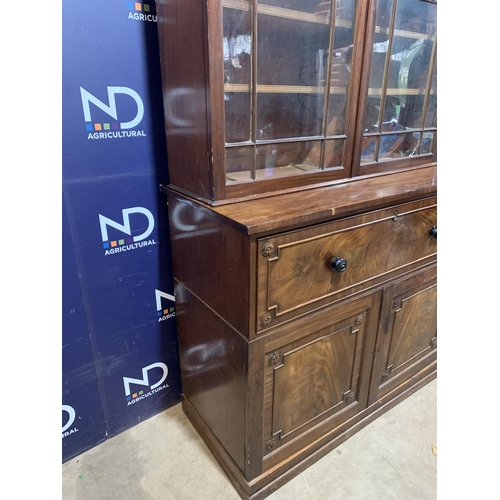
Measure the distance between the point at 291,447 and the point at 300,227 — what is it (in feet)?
2.56

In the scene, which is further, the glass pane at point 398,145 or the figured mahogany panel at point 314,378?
the glass pane at point 398,145

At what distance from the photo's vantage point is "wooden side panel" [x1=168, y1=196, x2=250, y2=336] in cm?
97

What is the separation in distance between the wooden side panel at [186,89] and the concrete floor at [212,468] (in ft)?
3.14

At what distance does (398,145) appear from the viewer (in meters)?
1.44

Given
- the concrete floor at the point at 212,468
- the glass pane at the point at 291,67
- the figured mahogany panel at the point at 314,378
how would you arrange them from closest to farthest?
1. the glass pane at the point at 291,67
2. the figured mahogany panel at the point at 314,378
3. the concrete floor at the point at 212,468

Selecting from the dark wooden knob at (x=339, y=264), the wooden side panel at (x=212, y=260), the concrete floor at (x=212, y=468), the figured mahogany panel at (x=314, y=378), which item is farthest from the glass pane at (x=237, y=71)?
the concrete floor at (x=212, y=468)

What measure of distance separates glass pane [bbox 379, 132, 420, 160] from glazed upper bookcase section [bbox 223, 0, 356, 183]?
24 centimetres

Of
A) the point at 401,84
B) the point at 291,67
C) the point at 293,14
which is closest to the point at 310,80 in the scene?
the point at 291,67

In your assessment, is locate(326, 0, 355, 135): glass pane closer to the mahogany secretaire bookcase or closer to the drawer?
the mahogany secretaire bookcase

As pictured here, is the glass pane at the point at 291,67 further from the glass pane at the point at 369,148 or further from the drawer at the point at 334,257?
the drawer at the point at 334,257

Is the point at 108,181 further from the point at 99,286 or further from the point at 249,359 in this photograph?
the point at 249,359

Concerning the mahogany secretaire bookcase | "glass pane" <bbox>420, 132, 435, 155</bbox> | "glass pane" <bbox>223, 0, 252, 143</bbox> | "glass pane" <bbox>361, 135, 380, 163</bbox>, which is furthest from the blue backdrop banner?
"glass pane" <bbox>420, 132, 435, 155</bbox>

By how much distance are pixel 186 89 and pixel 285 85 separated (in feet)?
0.99

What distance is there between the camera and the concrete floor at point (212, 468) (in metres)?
1.27
